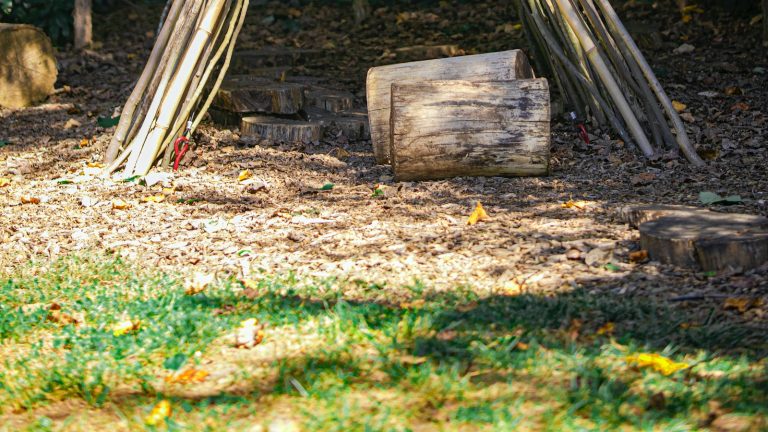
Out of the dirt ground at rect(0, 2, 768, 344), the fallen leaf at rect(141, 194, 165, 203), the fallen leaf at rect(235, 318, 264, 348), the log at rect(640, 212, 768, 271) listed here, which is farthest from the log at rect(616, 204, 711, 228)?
the fallen leaf at rect(141, 194, 165, 203)

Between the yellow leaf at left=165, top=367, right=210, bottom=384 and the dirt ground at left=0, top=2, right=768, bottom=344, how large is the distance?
3.33 ft

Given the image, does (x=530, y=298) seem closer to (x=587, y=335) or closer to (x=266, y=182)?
(x=587, y=335)

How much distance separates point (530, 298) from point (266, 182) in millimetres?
2845

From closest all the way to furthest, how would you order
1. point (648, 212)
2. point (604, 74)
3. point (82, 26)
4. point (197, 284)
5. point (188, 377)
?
point (188, 377), point (197, 284), point (648, 212), point (604, 74), point (82, 26)

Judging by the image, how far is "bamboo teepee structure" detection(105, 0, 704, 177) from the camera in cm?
597

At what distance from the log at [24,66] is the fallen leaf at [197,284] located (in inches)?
222

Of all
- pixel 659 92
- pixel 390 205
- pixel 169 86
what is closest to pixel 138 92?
pixel 169 86

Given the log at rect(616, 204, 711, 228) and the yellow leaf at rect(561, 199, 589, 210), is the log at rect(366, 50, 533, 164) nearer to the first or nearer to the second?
the yellow leaf at rect(561, 199, 589, 210)

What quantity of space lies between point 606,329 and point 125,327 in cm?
185

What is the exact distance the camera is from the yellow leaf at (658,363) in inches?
108

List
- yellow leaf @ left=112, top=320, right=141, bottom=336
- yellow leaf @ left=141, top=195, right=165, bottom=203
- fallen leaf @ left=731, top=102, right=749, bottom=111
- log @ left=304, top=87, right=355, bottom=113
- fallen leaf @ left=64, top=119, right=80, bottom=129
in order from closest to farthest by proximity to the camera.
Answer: yellow leaf @ left=112, top=320, right=141, bottom=336
yellow leaf @ left=141, top=195, right=165, bottom=203
fallen leaf @ left=731, top=102, right=749, bottom=111
fallen leaf @ left=64, top=119, right=80, bottom=129
log @ left=304, top=87, right=355, bottom=113

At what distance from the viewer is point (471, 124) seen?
5.48 meters

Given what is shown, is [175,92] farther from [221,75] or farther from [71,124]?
[71,124]

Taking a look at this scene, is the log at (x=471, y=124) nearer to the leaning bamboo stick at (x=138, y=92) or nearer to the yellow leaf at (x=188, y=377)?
the leaning bamboo stick at (x=138, y=92)
